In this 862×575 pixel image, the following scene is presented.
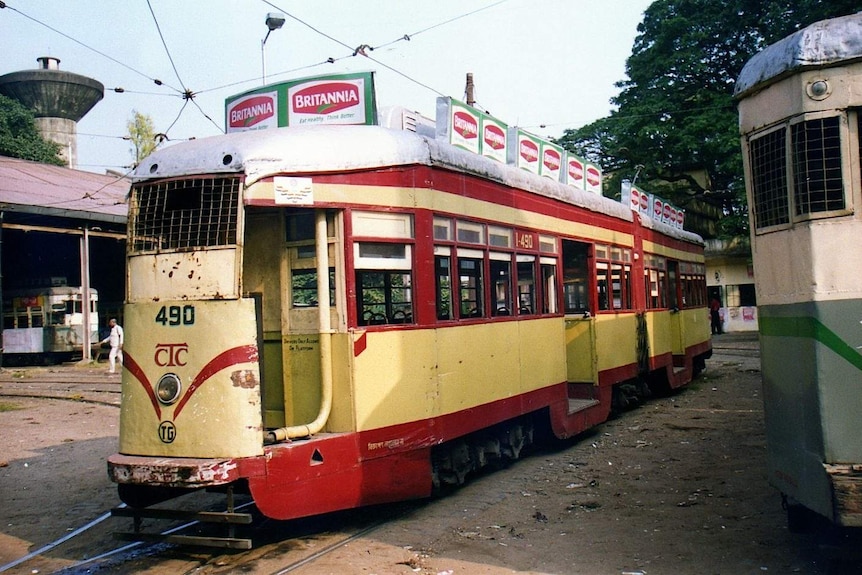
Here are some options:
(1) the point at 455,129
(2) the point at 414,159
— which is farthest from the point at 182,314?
(1) the point at 455,129

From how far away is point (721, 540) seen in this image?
20.0 feet

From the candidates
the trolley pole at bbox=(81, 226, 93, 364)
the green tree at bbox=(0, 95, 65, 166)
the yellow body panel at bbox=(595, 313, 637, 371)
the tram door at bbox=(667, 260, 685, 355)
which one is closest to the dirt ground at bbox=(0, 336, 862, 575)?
the yellow body panel at bbox=(595, 313, 637, 371)

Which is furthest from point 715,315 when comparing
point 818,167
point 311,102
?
point 818,167

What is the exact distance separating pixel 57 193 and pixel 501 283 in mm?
22757

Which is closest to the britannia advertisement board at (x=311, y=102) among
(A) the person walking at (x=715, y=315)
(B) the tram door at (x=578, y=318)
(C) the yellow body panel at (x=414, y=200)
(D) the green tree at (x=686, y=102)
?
(C) the yellow body panel at (x=414, y=200)

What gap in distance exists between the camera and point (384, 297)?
22.2ft

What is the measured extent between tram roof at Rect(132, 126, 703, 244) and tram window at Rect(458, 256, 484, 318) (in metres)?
0.96

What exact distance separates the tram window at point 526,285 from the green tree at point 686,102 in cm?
1810

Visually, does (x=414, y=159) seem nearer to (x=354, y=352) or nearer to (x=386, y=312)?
(x=386, y=312)

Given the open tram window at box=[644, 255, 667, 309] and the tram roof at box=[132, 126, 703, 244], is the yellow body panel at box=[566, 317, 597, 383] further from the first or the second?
the tram roof at box=[132, 126, 703, 244]

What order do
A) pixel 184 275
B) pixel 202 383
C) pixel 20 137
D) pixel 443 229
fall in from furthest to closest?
pixel 20 137
pixel 443 229
pixel 184 275
pixel 202 383

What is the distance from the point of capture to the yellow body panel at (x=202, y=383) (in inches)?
225

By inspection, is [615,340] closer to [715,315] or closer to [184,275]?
[184,275]

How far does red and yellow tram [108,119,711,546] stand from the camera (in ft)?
19.0
